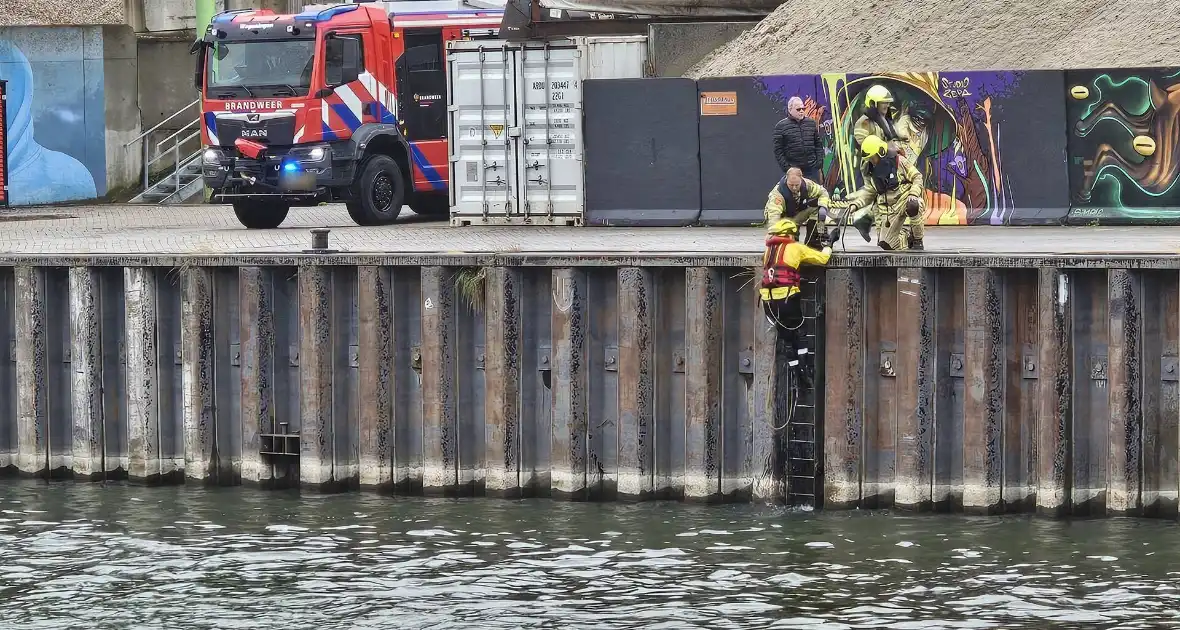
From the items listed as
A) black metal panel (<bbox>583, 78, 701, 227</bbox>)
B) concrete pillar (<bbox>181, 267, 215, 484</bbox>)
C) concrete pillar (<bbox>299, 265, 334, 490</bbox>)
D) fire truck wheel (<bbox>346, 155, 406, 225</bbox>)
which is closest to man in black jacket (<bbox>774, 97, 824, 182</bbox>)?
concrete pillar (<bbox>299, 265, 334, 490</bbox>)

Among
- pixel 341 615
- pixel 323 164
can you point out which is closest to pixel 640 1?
pixel 323 164

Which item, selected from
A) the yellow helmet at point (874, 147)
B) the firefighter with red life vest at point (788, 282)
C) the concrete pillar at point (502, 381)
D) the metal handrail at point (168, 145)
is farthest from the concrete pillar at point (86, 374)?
the metal handrail at point (168, 145)

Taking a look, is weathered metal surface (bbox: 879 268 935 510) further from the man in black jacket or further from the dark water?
the man in black jacket

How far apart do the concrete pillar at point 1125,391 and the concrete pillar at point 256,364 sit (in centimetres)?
730

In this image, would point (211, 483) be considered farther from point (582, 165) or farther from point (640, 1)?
point (640, 1)

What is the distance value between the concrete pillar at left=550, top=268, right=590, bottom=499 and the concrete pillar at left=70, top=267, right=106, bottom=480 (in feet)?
14.6

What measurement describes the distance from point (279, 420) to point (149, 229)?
905 centimetres

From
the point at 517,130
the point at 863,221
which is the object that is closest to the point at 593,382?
the point at 863,221

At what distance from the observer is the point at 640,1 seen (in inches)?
1303

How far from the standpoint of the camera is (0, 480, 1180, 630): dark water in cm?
1241

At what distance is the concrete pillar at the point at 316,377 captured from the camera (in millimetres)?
16516

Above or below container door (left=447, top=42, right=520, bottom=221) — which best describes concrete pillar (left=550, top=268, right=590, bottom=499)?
below

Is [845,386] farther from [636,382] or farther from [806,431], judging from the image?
[636,382]

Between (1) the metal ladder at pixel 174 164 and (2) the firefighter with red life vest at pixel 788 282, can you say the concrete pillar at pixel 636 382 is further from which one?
(1) the metal ladder at pixel 174 164
